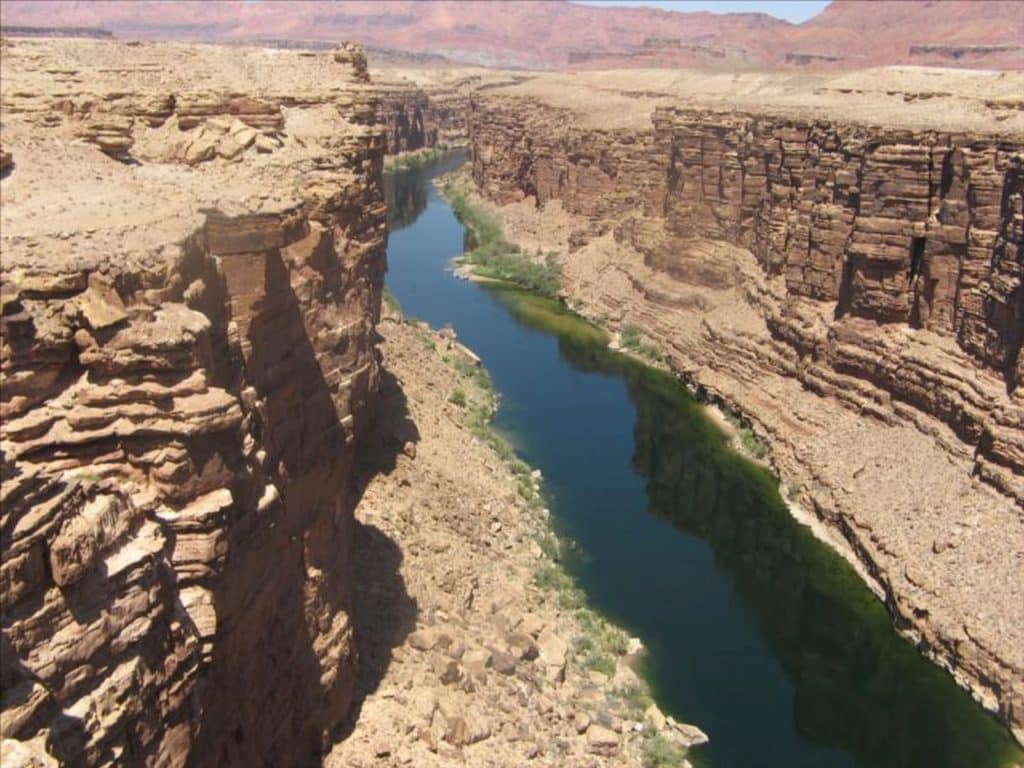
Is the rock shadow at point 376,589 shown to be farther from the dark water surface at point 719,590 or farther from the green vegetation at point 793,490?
the green vegetation at point 793,490

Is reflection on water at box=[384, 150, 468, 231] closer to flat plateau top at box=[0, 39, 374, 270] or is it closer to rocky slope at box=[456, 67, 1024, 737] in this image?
rocky slope at box=[456, 67, 1024, 737]

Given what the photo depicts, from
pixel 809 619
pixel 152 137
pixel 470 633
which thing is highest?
pixel 152 137

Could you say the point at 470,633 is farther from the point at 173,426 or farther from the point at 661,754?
the point at 173,426

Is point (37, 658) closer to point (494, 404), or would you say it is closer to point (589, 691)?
point (589, 691)

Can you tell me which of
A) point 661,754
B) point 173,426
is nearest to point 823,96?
point 661,754

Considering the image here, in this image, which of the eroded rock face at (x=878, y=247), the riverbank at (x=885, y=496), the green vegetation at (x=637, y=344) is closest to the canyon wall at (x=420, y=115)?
the green vegetation at (x=637, y=344)

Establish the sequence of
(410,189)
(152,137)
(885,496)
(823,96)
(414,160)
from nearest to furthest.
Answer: (152,137) < (885,496) < (823,96) < (410,189) < (414,160)

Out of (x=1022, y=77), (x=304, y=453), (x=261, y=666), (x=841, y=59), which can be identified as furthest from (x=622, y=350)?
(x=841, y=59)
